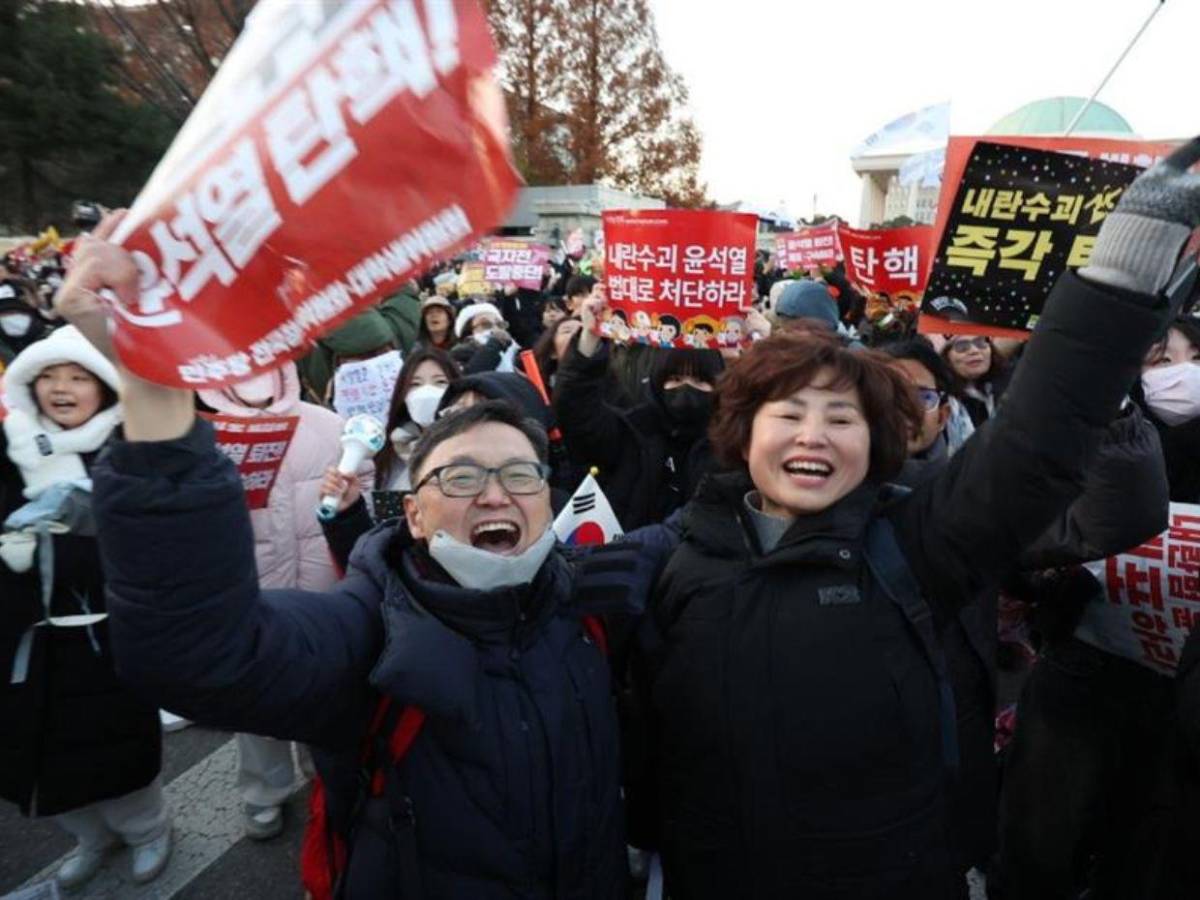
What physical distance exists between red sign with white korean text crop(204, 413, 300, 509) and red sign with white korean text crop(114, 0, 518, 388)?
153 cm

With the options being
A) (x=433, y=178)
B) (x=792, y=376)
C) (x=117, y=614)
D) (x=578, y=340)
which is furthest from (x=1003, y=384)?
(x=117, y=614)

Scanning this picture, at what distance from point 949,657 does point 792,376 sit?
2.89 feet

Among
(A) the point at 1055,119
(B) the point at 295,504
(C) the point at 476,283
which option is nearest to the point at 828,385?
(B) the point at 295,504

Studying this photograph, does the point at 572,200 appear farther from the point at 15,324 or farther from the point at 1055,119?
the point at 15,324

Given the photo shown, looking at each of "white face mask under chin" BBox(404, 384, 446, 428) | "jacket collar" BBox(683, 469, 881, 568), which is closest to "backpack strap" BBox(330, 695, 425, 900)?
"jacket collar" BBox(683, 469, 881, 568)

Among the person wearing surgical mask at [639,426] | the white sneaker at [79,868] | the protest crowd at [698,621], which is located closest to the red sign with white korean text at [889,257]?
the person wearing surgical mask at [639,426]

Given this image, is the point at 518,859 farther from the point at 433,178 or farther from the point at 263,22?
the point at 263,22

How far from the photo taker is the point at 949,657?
1956 millimetres

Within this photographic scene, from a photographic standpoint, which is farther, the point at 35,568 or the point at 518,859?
the point at 35,568

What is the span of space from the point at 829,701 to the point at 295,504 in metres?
2.21

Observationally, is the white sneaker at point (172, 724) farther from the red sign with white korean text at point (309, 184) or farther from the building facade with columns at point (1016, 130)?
the building facade with columns at point (1016, 130)

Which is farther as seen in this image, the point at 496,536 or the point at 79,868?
the point at 79,868

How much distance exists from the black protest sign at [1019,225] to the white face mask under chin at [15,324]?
6.05m

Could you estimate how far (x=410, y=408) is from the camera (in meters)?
3.17
